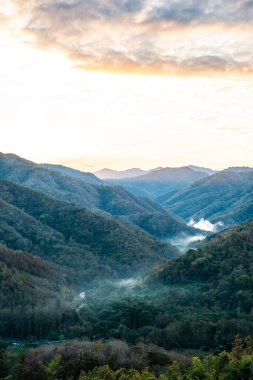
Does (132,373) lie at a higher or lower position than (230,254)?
lower

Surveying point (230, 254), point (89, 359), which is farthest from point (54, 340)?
point (230, 254)

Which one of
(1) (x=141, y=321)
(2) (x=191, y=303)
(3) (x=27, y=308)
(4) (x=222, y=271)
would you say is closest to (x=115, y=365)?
(1) (x=141, y=321)

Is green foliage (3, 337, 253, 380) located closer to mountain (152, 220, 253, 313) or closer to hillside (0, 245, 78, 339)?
hillside (0, 245, 78, 339)

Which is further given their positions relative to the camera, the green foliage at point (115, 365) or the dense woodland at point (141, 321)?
the dense woodland at point (141, 321)

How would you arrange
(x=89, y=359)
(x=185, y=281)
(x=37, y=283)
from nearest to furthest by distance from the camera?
(x=89, y=359), (x=185, y=281), (x=37, y=283)

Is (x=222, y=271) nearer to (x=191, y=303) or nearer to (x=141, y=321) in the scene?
(x=191, y=303)

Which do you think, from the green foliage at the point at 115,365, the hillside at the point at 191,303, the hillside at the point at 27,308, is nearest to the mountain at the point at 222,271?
the hillside at the point at 191,303

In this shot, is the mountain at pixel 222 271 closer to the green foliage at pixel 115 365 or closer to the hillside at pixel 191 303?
the hillside at pixel 191 303

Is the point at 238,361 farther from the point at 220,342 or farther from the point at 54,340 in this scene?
the point at 54,340

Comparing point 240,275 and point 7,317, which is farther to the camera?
point 240,275
